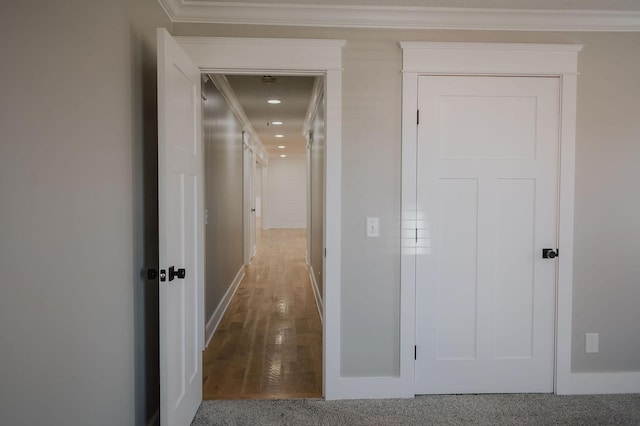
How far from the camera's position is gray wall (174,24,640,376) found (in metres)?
2.58

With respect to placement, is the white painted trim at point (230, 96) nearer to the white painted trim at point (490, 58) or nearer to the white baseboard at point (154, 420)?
the white painted trim at point (490, 58)

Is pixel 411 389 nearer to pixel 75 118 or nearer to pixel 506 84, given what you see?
pixel 506 84

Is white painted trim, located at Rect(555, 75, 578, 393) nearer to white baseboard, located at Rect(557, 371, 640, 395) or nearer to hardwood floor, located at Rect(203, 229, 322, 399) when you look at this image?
white baseboard, located at Rect(557, 371, 640, 395)

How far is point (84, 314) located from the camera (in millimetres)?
1460

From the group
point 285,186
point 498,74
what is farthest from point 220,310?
point 285,186

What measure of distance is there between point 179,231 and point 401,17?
1805 millimetres

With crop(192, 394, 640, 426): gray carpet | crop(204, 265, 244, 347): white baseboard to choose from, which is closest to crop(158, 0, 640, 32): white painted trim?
crop(192, 394, 640, 426): gray carpet

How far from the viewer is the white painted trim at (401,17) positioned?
8.08 feet

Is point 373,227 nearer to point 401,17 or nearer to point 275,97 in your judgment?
point 401,17

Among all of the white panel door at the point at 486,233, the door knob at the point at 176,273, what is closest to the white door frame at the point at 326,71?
the white panel door at the point at 486,233

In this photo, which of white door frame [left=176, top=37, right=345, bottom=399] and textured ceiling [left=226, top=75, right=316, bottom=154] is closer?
white door frame [left=176, top=37, right=345, bottom=399]

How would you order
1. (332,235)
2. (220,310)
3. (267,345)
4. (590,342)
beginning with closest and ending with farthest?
1. (332,235)
2. (590,342)
3. (267,345)
4. (220,310)

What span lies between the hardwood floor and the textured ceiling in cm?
250

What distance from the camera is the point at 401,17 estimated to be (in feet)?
8.30
